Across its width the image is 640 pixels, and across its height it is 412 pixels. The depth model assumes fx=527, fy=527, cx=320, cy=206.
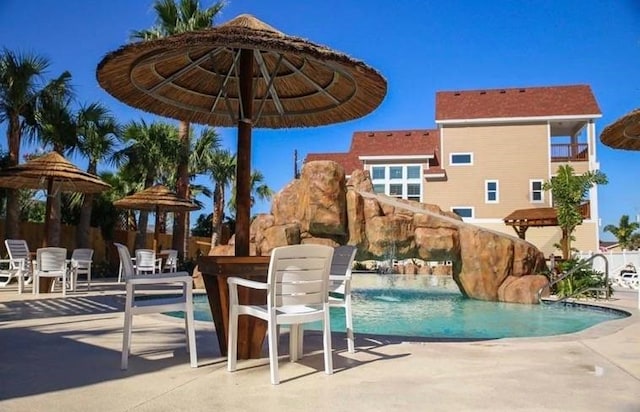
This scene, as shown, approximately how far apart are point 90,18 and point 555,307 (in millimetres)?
11404

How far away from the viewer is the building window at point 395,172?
104ft

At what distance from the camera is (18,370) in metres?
3.76

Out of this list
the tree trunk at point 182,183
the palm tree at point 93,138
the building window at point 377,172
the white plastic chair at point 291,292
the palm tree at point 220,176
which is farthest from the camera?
the building window at point 377,172

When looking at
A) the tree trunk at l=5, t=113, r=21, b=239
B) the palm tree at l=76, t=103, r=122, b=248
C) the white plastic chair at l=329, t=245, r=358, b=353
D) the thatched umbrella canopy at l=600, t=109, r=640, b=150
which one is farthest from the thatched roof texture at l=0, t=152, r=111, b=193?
the thatched umbrella canopy at l=600, t=109, r=640, b=150

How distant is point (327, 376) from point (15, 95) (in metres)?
13.3

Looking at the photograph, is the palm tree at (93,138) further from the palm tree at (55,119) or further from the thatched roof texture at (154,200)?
the thatched roof texture at (154,200)

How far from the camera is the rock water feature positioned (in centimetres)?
1265

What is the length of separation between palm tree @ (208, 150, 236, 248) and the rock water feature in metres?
11.5

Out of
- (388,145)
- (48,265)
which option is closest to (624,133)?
(48,265)

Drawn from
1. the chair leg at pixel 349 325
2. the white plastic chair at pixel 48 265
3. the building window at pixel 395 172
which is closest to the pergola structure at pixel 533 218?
the building window at pixel 395 172

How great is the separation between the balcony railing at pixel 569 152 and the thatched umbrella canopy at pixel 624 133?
2204 cm

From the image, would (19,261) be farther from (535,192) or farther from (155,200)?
(535,192)

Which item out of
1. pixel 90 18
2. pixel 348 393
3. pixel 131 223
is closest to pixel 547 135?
pixel 131 223

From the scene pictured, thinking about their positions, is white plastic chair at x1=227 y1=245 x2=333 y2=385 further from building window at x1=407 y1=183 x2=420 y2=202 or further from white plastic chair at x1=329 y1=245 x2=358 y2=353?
building window at x1=407 y1=183 x2=420 y2=202
